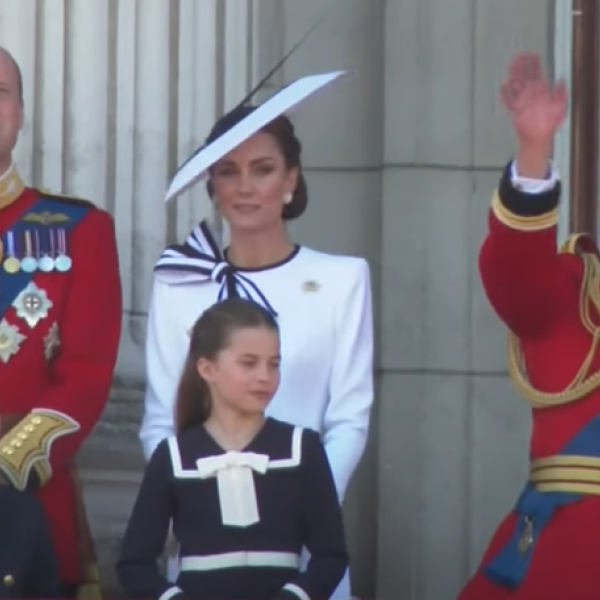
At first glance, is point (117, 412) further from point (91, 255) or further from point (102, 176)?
point (91, 255)

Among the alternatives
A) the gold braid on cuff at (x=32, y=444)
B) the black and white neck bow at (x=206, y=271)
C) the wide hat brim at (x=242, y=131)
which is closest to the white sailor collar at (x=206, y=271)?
the black and white neck bow at (x=206, y=271)

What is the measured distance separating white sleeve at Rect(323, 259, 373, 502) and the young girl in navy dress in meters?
0.21

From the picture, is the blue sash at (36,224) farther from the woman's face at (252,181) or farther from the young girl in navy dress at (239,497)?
the young girl in navy dress at (239,497)

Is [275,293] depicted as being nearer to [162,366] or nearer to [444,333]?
[162,366]

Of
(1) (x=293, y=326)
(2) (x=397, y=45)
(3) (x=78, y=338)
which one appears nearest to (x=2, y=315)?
(3) (x=78, y=338)

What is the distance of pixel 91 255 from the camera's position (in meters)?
6.14

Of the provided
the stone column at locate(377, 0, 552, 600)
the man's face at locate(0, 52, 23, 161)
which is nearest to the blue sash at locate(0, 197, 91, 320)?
A: the man's face at locate(0, 52, 23, 161)

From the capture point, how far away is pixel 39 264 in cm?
613

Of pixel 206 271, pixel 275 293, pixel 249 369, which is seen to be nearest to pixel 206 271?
pixel 206 271

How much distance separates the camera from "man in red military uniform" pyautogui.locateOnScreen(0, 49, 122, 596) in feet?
19.7

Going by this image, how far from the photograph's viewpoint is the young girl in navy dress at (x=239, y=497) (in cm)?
561

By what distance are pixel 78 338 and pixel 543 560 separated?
108 cm

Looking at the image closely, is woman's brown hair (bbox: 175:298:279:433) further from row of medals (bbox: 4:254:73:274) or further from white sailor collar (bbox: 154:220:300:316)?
row of medals (bbox: 4:254:73:274)

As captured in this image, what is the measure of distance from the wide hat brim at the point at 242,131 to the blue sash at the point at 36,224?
268mm
